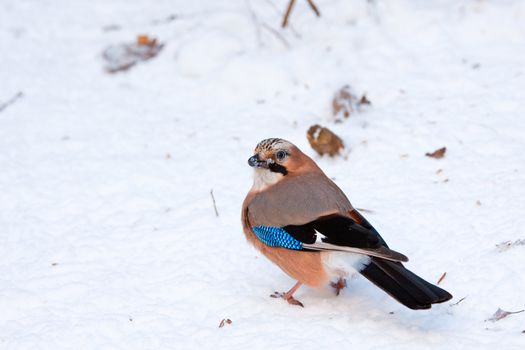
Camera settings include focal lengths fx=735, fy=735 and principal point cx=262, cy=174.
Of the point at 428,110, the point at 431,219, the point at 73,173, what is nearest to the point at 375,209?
the point at 431,219

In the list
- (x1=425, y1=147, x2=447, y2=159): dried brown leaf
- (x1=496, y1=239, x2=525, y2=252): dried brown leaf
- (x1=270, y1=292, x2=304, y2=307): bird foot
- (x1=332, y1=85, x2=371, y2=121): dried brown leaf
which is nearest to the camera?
(x1=270, y1=292, x2=304, y2=307): bird foot

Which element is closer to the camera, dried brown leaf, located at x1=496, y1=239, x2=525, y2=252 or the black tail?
the black tail

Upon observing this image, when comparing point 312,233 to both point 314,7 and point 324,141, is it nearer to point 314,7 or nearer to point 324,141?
point 324,141

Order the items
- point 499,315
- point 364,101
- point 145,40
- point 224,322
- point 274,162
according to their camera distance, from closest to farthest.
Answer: point 499,315 → point 224,322 → point 274,162 → point 364,101 → point 145,40

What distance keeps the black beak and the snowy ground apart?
32.3 inches

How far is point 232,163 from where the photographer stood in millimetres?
6945

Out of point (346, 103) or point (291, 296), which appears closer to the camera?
point (291, 296)

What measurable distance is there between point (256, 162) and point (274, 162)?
0.47 ft

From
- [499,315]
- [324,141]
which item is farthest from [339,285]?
[324,141]

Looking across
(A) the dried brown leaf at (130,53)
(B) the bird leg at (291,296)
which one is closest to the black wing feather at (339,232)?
(B) the bird leg at (291,296)

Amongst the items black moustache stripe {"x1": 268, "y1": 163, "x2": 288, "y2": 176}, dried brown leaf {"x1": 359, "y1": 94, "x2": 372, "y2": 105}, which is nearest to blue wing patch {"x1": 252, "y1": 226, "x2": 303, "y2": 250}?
black moustache stripe {"x1": 268, "y1": 163, "x2": 288, "y2": 176}

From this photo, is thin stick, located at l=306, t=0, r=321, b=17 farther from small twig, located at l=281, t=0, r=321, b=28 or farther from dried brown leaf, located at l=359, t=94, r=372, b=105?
dried brown leaf, located at l=359, t=94, r=372, b=105

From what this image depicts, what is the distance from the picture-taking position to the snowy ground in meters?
4.71

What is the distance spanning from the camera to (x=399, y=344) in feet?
13.9
